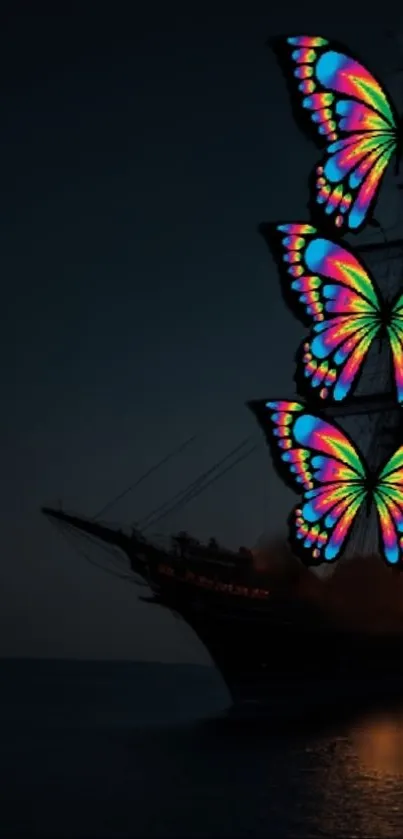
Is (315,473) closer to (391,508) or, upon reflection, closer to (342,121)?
(391,508)

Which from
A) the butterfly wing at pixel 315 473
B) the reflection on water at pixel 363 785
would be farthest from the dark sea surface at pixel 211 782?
the butterfly wing at pixel 315 473

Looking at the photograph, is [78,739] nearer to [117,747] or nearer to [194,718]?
[117,747]

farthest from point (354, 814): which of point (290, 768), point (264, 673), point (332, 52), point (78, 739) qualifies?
point (264, 673)

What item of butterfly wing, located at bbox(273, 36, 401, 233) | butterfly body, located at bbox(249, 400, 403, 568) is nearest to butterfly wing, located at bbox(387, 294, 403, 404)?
butterfly body, located at bbox(249, 400, 403, 568)

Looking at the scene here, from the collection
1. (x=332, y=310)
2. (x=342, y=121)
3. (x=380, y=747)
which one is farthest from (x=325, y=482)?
(x=380, y=747)

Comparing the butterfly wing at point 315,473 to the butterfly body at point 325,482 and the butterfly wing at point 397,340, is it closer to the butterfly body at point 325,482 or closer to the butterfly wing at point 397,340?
the butterfly body at point 325,482
